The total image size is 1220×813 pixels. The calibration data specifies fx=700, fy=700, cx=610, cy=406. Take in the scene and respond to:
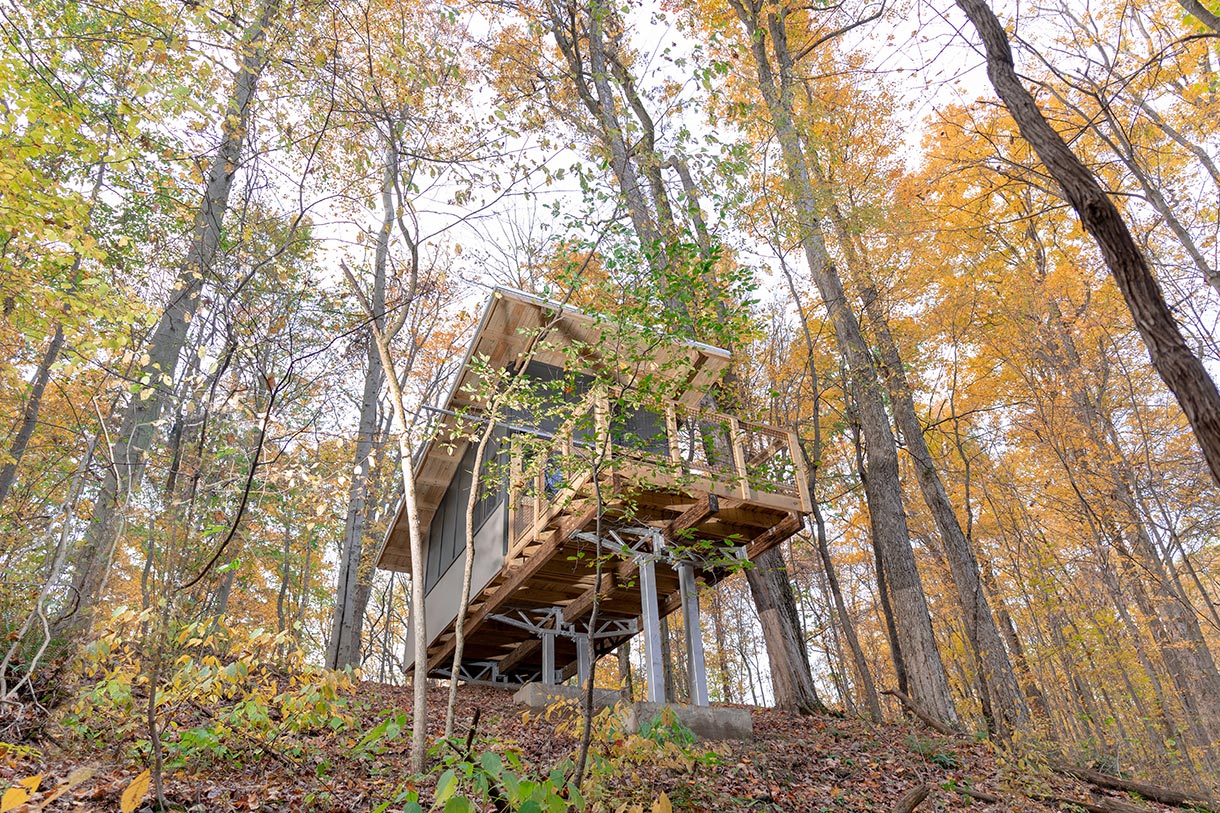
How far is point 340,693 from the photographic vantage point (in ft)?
28.1

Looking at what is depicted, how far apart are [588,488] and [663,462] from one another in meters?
1.15

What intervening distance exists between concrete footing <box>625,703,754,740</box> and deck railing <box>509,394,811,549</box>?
2.37m

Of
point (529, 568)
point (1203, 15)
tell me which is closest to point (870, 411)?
point (529, 568)

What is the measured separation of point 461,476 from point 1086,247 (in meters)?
13.7

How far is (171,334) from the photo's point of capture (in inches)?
339

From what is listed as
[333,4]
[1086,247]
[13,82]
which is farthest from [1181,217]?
[13,82]

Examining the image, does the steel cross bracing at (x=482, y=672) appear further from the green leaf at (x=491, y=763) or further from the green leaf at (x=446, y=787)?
the green leaf at (x=446, y=787)

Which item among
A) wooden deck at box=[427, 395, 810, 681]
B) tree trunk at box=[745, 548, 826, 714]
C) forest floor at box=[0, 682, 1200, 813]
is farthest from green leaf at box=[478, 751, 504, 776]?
tree trunk at box=[745, 548, 826, 714]

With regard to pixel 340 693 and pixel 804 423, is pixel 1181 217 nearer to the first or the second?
pixel 804 423

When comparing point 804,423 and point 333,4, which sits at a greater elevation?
point 333,4

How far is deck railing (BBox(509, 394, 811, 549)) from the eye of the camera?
6.38 m

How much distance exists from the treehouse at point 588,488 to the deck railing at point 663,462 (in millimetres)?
28

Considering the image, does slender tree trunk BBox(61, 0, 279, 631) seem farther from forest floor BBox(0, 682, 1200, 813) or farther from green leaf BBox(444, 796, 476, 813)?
green leaf BBox(444, 796, 476, 813)

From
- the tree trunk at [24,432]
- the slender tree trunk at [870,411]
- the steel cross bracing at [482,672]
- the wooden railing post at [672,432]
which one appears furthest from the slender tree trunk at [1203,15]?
the tree trunk at [24,432]
